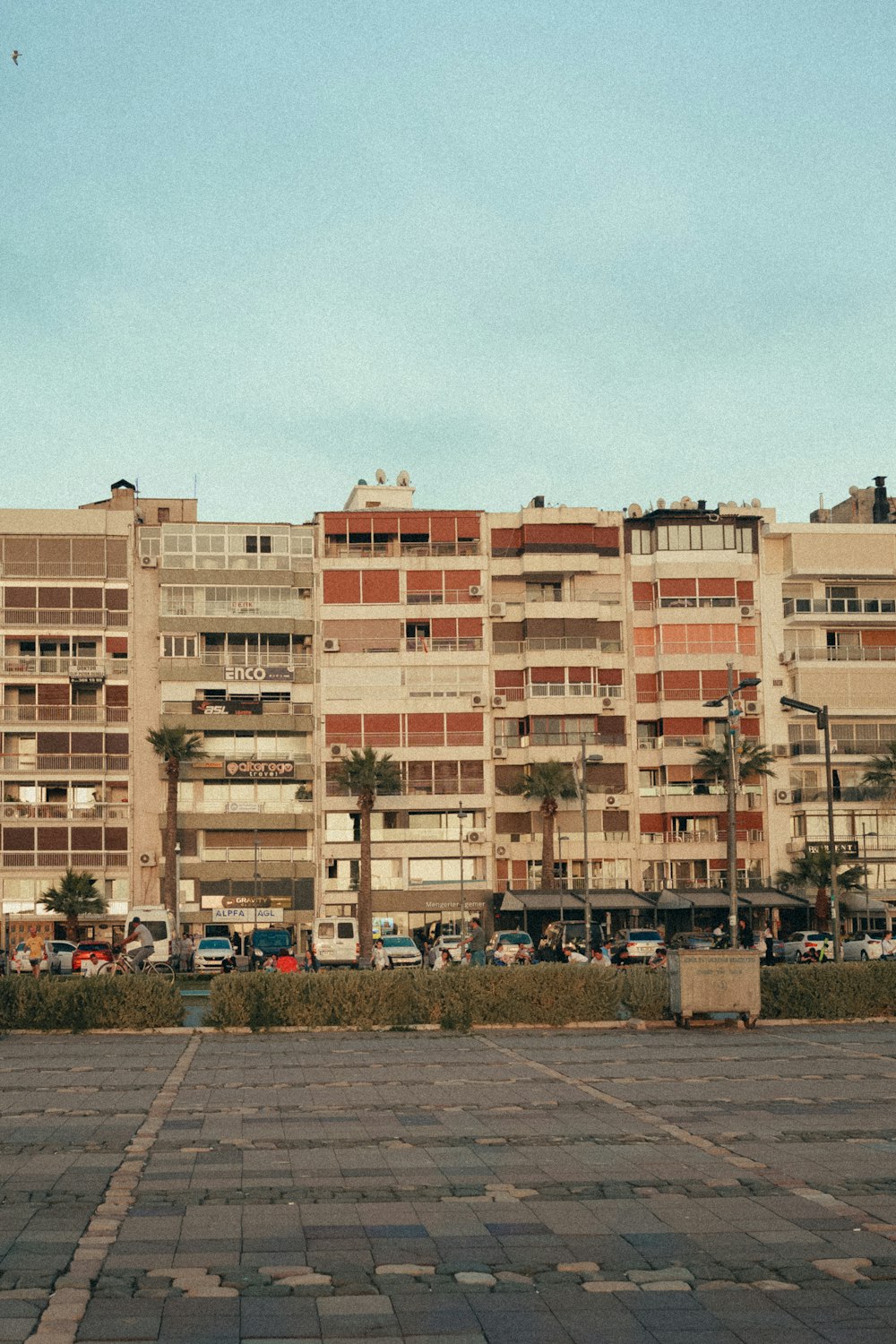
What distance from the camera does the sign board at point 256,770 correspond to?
80.8 meters

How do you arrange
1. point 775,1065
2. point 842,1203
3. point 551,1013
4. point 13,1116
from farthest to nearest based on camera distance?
point 551,1013 < point 775,1065 < point 13,1116 < point 842,1203

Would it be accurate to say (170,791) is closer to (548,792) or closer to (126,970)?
(548,792)

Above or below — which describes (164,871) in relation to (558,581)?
below

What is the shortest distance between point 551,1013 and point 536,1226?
56.8 ft

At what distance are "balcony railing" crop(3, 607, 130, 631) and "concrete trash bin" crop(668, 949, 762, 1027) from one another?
188 ft

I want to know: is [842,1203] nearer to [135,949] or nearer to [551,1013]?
[551,1013]

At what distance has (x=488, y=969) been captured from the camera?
92.8 feet

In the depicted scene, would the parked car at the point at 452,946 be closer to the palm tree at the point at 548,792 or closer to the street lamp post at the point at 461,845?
the street lamp post at the point at 461,845

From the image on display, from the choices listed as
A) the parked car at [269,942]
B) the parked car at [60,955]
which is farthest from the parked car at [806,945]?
the parked car at [60,955]

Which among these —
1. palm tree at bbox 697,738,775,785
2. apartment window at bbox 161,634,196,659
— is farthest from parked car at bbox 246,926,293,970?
palm tree at bbox 697,738,775,785

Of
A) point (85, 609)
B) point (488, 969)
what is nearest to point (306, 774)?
point (85, 609)

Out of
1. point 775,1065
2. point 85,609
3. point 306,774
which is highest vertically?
point 85,609

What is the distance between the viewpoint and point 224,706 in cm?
8119

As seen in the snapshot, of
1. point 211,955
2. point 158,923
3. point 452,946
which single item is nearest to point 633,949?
point 452,946
